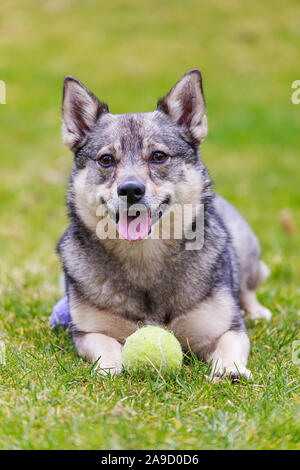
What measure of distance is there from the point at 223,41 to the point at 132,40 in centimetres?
395

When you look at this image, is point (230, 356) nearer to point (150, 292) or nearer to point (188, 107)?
point (150, 292)

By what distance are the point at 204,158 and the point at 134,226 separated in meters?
9.20

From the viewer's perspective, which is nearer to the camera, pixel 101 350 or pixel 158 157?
pixel 101 350

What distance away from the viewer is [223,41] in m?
25.1

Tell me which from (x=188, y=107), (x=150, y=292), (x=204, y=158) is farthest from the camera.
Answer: (x=204, y=158)

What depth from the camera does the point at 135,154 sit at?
12.1ft

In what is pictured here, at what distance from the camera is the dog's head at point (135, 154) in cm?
356

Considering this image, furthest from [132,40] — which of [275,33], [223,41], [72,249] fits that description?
[72,249]

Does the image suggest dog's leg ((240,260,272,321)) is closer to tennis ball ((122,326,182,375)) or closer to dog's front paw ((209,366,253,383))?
dog's front paw ((209,366,253,383))

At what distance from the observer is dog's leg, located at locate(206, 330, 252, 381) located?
3.24 meters

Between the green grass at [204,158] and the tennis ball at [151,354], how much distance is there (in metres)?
0.08

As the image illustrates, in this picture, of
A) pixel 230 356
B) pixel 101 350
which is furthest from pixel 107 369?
pixel 230 356

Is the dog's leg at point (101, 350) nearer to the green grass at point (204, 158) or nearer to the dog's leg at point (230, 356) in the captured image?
the green grass at point (204, 158)
